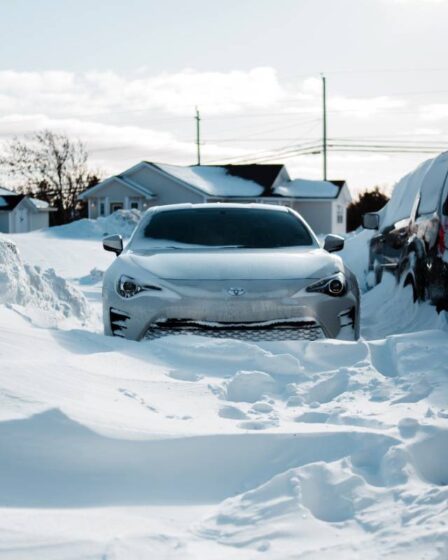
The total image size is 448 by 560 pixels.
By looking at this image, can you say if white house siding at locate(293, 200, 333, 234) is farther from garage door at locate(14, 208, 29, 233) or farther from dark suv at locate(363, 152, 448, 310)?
dark suv at locate(363, 152, 448, 310)

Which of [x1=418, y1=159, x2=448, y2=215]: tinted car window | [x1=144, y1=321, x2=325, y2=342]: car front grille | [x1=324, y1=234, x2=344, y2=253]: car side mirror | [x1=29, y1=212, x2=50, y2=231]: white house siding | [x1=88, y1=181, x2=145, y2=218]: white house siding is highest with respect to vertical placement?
[x1=418, y1=159, x2=448, y2=215]: tinted car window

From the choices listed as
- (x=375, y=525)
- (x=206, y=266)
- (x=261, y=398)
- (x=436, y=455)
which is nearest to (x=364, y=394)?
(x=261, y=398)

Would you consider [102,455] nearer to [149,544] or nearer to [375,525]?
[149,544]

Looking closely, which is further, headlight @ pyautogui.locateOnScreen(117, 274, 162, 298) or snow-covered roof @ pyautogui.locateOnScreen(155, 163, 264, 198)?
snow-covered roof @ pyautogui.locateOnScreen(155, 163, 264, 198)

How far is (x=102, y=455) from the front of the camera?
325 centimetres

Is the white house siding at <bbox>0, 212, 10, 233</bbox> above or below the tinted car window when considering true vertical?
below

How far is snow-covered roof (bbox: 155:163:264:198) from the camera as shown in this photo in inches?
1786

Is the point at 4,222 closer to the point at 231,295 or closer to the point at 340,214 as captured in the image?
the point at 340,214

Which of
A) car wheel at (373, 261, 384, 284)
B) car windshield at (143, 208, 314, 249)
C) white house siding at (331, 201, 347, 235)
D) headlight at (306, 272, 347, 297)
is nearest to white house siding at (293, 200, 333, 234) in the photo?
white house siding at (331, 201, 347, 235)

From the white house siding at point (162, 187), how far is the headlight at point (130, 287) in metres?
39.1

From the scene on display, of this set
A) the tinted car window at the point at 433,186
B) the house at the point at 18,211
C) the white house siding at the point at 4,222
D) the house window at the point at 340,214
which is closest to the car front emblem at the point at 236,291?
the tinted car window at the point at 433,186

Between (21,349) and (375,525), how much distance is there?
2.62m

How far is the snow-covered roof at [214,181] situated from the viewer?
45.4 metres

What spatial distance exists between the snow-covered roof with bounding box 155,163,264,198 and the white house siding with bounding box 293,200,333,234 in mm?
4008
